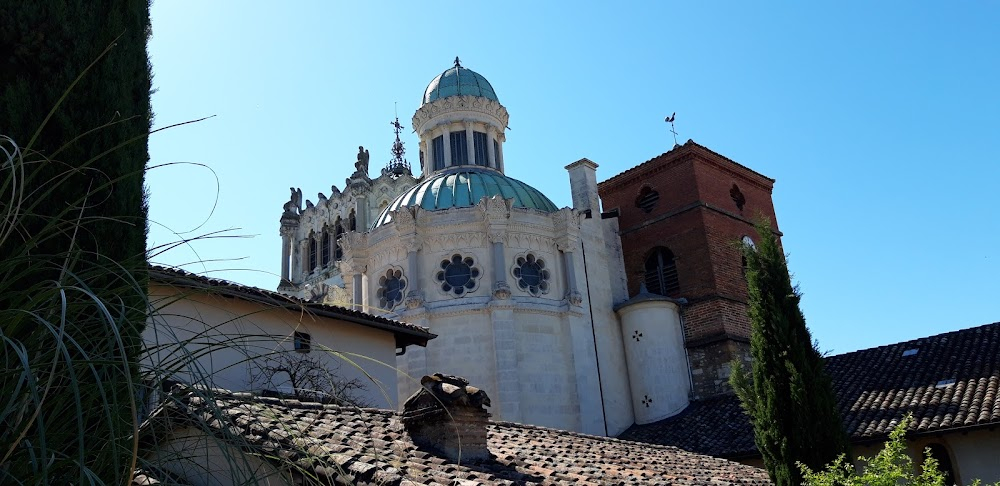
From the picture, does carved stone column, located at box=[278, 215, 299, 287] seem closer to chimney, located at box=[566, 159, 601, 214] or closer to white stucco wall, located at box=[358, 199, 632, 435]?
white stucco wall, located at box=[358, 199, 632, 435]

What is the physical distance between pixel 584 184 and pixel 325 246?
79.2 feet

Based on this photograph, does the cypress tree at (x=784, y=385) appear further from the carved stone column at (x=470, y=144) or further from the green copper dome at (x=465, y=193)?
the carved stone column at (x=470, y=144)

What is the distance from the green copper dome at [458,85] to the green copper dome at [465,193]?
429cm

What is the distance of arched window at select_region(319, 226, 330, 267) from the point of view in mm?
48938

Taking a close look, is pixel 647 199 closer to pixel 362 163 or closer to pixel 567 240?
pixel 567 240

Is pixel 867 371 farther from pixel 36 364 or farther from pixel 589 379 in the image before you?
pixel 36 364

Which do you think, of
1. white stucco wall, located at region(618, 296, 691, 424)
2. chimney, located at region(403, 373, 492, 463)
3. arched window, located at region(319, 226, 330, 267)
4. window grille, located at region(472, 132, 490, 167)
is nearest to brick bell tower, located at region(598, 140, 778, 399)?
white stucco wall, located at region(618, 296, 691, 424)

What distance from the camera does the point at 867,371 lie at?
24.2 meters

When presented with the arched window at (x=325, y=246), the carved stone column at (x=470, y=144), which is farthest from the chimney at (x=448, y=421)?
the arched window at (x=325, y=246)

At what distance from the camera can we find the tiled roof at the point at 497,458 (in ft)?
26.7

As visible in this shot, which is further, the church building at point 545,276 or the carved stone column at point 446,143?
the carved stone column at point 446,143

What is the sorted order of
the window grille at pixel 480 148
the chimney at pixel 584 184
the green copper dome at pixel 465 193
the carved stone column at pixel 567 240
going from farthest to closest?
the window grille at pixel 480 148, the chimney at pixel 584 184, the green copper dome at pixel 465 193, the carved stone column at pixel 567 240

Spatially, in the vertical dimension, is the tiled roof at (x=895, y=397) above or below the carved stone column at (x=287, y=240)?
below

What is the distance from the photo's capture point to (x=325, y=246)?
4938cm
